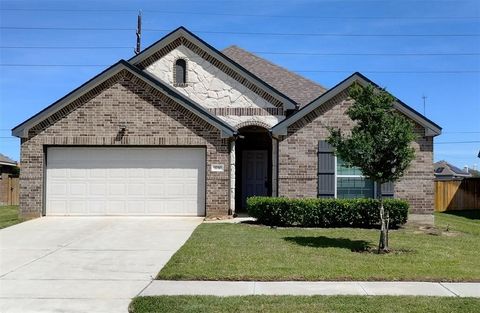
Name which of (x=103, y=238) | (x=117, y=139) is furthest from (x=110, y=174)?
(x=103, y=238)

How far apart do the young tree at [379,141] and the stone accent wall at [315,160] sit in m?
5.28

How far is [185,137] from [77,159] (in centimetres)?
375

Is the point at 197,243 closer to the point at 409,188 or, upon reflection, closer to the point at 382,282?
the point at 382,282

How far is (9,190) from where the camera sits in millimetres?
27734

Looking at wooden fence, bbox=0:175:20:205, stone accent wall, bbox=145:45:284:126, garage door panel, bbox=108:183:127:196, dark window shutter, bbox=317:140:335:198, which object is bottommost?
wooden fence, bbox=0:175:20:205

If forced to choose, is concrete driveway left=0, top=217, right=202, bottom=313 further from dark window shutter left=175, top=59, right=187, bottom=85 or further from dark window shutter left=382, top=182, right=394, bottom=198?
dark window shutter left=382, top=182, right=394, bottom=198

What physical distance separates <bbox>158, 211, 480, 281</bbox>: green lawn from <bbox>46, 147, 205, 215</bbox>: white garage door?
300cm

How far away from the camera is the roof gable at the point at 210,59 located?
1884 centimetres

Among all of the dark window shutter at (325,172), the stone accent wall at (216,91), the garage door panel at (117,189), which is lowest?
the garage door panel at (117,189)

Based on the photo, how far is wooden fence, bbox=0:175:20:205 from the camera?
2735 centimetres

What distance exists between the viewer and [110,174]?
58.0ft

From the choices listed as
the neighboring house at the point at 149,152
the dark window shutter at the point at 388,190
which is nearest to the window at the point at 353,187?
the neighboring house at the point at 149,152

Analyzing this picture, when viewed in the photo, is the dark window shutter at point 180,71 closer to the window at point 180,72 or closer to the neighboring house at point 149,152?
the window at point 180,72

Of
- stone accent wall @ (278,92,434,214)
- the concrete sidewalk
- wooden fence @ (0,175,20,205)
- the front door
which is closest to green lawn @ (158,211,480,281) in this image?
the concrete sidewalk
